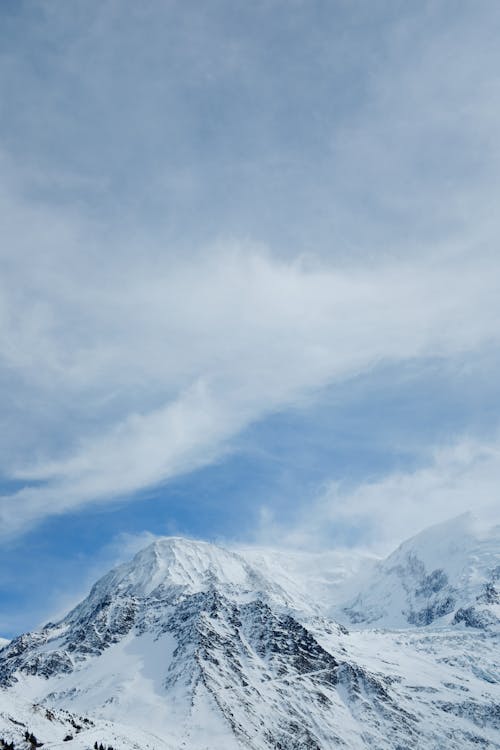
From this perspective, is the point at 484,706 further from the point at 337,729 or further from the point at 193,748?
the point at 193,748

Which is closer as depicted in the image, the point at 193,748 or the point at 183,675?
the point at 193,748

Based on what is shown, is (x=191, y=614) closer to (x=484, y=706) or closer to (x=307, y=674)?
(x=307, y=674)

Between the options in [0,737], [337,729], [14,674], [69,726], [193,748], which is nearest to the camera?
[0,737]

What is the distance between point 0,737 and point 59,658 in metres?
130

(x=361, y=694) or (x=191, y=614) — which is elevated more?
(x=191, y=614)

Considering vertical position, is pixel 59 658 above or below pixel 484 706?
above

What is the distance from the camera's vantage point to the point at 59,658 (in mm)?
196625

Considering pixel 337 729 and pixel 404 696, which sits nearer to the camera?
pixel 337 729

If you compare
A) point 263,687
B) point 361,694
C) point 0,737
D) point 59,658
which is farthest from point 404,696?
point 0,737

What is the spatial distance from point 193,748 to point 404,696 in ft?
267

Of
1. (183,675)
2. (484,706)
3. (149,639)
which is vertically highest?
(149,639)

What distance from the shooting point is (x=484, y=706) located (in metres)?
182

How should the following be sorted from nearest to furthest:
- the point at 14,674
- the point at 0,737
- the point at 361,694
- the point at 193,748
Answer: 1. the point at 0,737
2. the point at 193,748
3. the point at 361,694
4. the point at 14,674

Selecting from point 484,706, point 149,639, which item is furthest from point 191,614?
point 484,706
